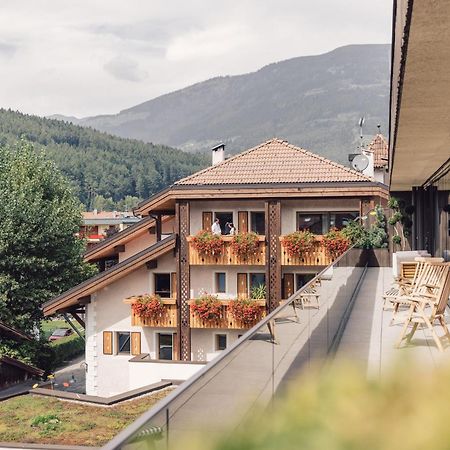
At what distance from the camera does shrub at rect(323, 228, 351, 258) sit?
24766mm

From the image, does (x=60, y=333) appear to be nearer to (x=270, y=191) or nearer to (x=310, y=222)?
(x=310, y=222)

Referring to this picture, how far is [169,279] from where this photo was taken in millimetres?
27812

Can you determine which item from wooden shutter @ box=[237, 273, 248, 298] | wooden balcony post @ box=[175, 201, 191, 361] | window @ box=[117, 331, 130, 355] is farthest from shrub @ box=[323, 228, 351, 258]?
window @ box=[117, 331, 130, 355]

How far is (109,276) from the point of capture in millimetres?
26734

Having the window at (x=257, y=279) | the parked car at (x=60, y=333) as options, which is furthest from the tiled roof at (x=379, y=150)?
the parked car at (x=60, y=333)

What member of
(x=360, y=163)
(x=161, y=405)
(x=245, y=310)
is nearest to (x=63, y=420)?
(x=245, y=310)

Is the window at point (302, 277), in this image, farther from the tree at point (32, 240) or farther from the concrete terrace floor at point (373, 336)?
the concrete terrace floor at point (373, 336)

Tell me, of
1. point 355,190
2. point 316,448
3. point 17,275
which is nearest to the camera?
point 316,448

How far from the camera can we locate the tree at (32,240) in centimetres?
3034

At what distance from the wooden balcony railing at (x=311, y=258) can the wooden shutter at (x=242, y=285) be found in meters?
1.82

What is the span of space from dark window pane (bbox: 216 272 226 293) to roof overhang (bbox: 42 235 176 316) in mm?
2208

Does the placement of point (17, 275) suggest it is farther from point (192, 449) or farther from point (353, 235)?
point (192, 449)

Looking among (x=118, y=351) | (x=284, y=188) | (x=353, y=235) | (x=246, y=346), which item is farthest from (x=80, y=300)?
(x=246, y=346)

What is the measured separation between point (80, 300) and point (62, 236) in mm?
5753
